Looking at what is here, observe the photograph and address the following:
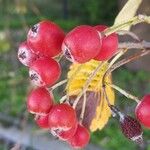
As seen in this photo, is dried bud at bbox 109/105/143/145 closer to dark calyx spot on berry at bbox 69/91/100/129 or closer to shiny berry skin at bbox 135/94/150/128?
shiny berry skin at bbox 135/94/150/128

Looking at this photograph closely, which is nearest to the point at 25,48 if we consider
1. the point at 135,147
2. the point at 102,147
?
the point at 135,147

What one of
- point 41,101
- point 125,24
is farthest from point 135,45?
point 41,101

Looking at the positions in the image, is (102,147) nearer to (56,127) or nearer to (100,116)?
(100,116)

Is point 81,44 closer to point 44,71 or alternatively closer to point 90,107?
point 44,71

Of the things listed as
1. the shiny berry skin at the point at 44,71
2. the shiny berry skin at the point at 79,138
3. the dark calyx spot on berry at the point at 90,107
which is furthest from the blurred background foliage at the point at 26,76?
the shiny berry skin at the point at 44,71

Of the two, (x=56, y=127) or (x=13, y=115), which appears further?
(x=13, y=115)

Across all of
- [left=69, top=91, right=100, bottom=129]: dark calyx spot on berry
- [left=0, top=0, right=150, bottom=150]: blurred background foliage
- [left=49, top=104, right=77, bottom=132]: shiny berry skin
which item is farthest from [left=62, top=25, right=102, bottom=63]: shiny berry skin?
[left=0, top=0, right=150, bottom=150]: blurred background foliage
